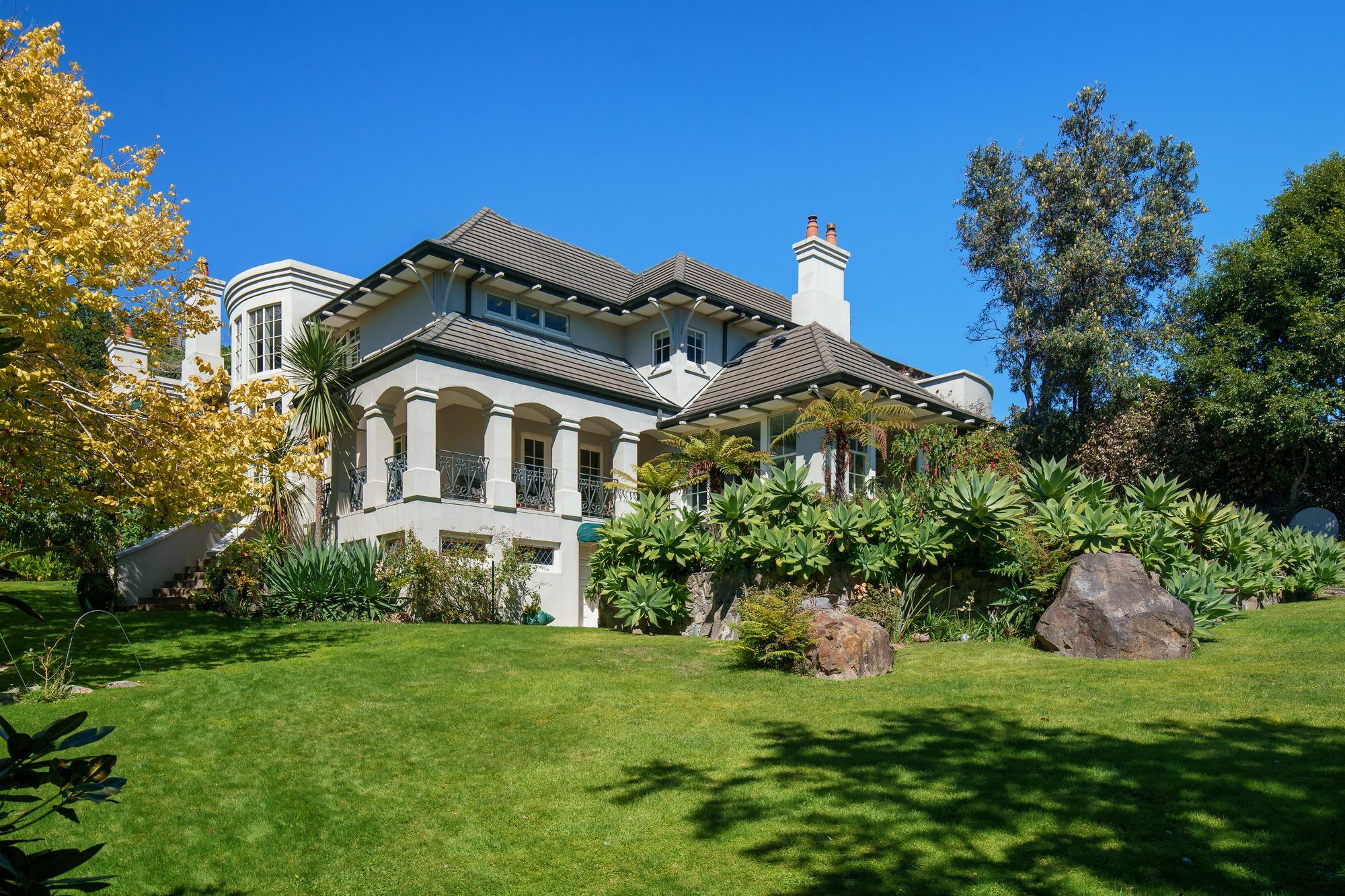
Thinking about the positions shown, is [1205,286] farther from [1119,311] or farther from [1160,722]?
[1160,722]

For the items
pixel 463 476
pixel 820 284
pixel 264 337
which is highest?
pixel 820 284

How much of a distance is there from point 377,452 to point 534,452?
4.77m

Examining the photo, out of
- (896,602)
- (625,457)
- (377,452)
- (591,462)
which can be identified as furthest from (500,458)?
(896,602)

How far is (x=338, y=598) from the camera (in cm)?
1828

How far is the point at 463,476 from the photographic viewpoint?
23.0 metres

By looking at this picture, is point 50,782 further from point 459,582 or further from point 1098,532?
point 459,582

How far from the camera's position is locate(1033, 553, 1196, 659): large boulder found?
1180 cm

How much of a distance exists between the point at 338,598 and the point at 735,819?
1344cm

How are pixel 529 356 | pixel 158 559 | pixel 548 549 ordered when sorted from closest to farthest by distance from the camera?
pixel 158 559 → pixel 548 549 → pixel 529 356

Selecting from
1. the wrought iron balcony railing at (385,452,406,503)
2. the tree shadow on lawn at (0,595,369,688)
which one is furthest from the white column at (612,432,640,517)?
the tree shadow on lawn at (0,595,369,688)

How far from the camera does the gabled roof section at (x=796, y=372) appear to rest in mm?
22438

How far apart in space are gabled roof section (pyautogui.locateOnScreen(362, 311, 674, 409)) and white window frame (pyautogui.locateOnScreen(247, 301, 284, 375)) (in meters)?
5.58

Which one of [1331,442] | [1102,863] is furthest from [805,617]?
[1331,442]

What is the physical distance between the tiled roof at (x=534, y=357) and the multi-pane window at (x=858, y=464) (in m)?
5.40
